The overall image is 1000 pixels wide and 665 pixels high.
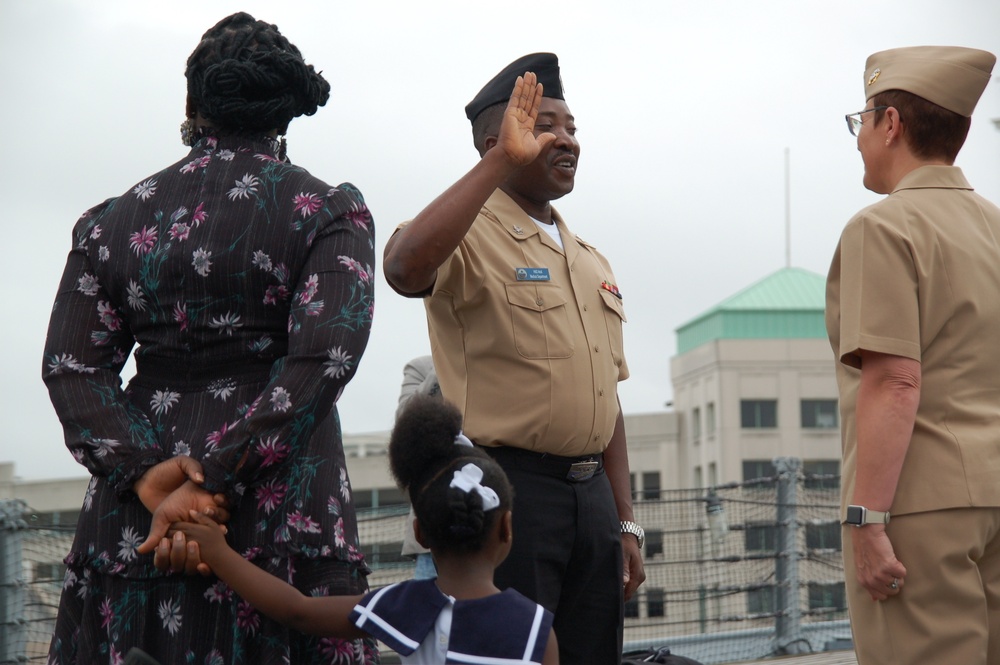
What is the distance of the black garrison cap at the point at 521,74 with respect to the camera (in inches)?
165

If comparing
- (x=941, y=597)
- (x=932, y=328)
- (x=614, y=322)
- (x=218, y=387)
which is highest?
(x=614, y=322)

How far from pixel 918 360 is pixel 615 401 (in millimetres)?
1032

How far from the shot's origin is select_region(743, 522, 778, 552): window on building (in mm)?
9453

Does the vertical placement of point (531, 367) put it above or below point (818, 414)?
below

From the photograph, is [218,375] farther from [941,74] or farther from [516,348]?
[941,74]

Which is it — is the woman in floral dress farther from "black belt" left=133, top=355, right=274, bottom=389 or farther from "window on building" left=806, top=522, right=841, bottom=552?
"window on building" left=806, top=522, right=841, bottom=552

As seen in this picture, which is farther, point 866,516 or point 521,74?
point 521,74

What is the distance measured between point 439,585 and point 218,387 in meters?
0.65

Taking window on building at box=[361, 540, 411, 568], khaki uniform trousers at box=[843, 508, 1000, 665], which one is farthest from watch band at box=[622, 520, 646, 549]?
window on building at box=[361, 540, 411, 568]

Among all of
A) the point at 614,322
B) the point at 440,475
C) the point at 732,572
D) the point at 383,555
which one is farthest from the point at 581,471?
the point at 732,572

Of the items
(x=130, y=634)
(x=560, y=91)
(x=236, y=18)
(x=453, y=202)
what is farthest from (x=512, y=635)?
(x=560, y=91)

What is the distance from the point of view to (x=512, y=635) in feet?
9.66

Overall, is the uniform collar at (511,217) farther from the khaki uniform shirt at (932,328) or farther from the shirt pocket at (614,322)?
the khaki uniform shirt at (932,328)

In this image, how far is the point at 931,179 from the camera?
3.50m
